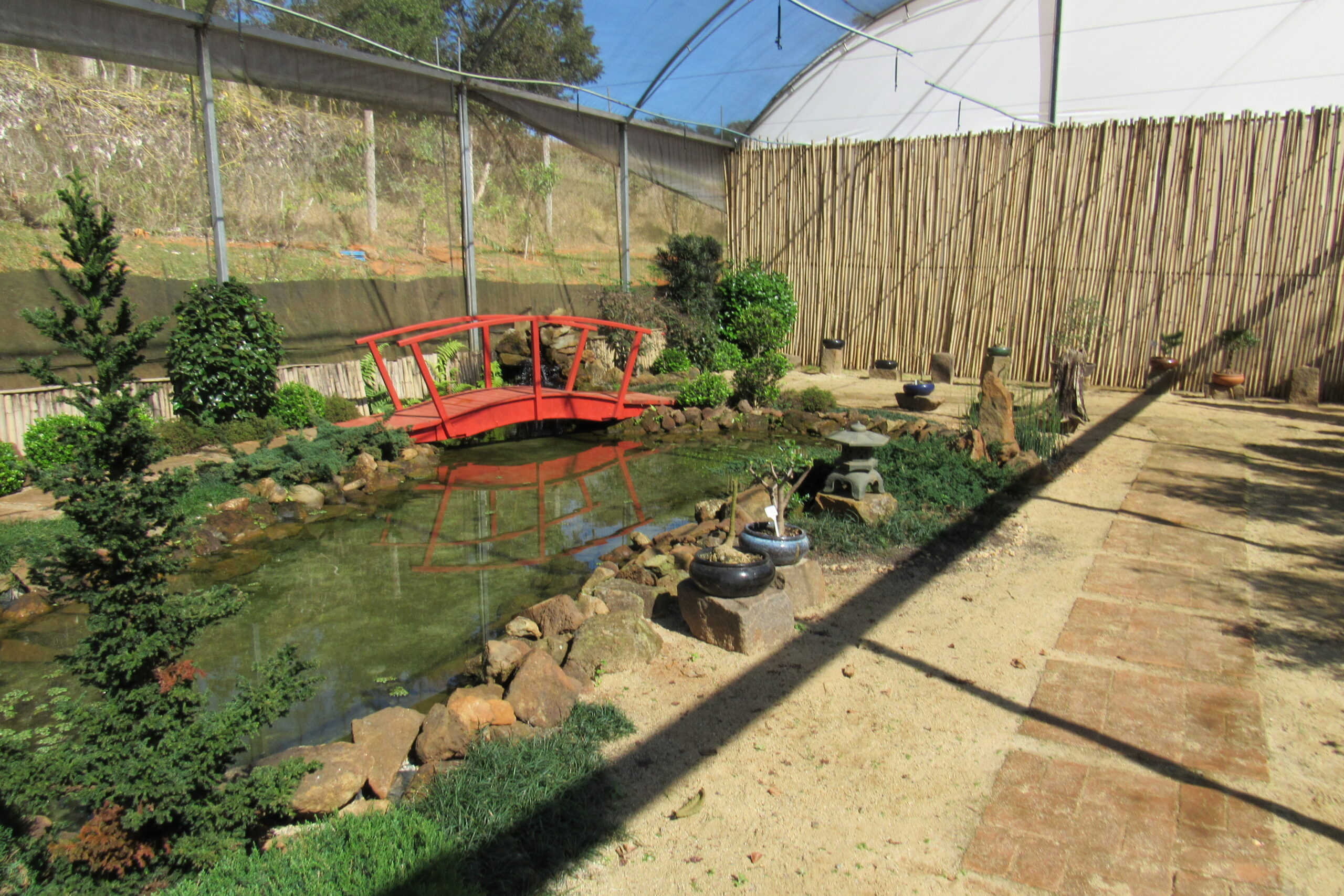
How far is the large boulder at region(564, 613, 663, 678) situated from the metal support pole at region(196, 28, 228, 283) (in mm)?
5925

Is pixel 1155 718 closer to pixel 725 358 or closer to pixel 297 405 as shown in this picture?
pixel 297 405

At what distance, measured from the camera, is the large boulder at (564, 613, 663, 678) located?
4.04 metres

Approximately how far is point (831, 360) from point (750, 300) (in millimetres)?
1595

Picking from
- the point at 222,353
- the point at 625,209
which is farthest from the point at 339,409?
the point at 625,209

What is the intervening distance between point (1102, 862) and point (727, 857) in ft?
3.86

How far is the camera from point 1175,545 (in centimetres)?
556

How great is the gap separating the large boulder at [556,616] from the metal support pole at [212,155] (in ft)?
17.9

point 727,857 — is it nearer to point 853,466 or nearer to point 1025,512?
point 853,466

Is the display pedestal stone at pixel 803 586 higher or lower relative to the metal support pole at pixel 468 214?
lower

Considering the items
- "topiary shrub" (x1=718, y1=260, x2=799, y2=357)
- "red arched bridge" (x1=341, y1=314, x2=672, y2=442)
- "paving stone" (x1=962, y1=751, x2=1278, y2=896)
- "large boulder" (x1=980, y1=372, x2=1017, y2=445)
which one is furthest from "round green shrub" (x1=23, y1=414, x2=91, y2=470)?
"topiary shrub" (x1=718, y1=260, x2=799, y2=357)

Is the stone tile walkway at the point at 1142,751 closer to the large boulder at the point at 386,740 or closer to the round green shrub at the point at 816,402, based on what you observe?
the large boulder at the point at 386,740

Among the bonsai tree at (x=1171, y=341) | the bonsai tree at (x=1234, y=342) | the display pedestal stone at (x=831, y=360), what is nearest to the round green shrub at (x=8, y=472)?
the display pedestal stone at (x=831, y=360)

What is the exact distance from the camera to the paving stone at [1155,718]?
325 centimetres

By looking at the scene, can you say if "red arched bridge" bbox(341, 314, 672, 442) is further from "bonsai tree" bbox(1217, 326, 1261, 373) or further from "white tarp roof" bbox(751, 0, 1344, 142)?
"white tarp roof" bbox(751, 0, 1344, 142)
